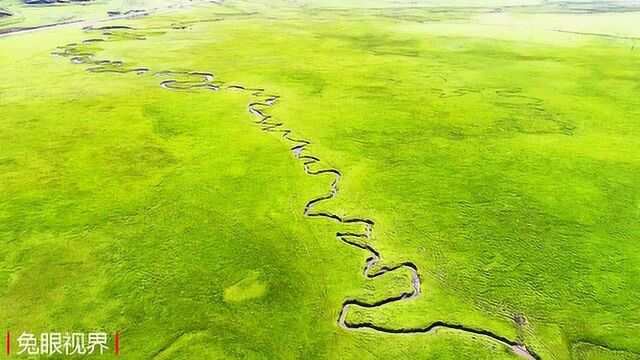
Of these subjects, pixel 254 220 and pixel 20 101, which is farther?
pixel 20 101

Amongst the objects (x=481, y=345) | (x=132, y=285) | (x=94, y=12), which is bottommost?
(x=94, y=12)

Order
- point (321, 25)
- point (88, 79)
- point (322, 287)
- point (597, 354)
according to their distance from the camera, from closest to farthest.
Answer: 1. point (597, 354)
2. point (322, 287)
3. point (88, 79)
4. point (321, 25)

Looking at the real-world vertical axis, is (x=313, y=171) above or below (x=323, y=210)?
below

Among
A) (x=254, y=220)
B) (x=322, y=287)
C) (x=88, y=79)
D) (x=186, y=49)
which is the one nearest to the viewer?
(x=322, y=287)

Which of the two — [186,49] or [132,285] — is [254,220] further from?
[186,49]

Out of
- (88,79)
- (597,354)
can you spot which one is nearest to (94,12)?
(88,79)
